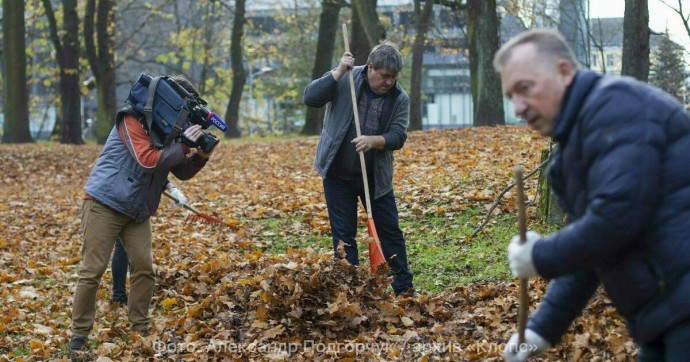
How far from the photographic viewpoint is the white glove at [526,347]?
308 cm

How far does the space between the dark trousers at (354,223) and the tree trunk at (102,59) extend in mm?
22275

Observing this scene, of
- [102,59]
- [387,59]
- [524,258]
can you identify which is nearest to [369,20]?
[102,59]

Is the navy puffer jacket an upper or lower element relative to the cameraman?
upper

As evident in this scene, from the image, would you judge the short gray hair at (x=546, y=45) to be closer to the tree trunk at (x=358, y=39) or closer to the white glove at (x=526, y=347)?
the white glove at (x=526, y=347)

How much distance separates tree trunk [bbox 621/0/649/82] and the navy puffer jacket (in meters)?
11.3

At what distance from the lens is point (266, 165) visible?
19219mm

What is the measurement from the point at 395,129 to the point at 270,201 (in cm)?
638

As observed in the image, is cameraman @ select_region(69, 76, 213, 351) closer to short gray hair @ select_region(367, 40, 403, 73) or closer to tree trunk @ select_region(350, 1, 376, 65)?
short gray hair @ select_region(367, 40, 403, 73)

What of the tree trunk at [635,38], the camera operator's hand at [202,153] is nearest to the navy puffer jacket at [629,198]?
the camera operator's hand at [202,153]

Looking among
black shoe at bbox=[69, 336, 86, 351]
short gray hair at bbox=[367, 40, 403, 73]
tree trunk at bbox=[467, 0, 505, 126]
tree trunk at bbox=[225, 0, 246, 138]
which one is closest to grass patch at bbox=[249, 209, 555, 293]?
short gray hair at bbox=[367, 40, 403, 73]

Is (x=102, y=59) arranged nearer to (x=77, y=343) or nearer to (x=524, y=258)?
(x=77, y=343)

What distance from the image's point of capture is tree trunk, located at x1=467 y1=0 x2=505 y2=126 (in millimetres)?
20906

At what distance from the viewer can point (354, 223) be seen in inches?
274

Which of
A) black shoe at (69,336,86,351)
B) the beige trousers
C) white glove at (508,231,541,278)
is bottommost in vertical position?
black shoe at (69,336,86,351)
